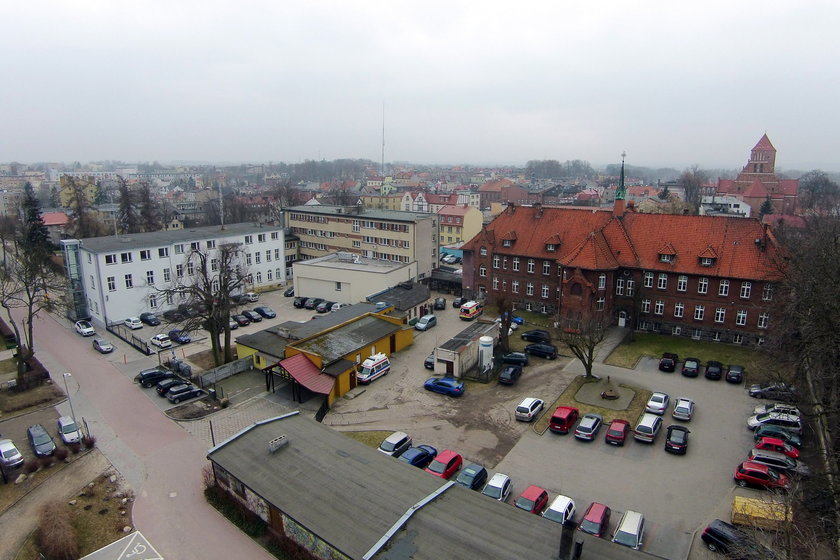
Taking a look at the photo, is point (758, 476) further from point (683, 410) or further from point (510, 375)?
point (510, 375)

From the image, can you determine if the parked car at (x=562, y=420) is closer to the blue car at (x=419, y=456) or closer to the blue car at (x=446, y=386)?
the blue car at (x=446, y=386)

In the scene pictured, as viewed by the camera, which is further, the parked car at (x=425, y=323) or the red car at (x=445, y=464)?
the parked car at (x=425, y=323)

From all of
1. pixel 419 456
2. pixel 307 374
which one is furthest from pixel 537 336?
pixel 419 456

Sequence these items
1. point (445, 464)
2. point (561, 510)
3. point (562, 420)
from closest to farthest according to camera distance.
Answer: point (561, 510) → point (445, 464) → point (562, 420)

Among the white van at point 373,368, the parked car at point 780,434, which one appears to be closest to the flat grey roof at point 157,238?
the white van at point 373,368

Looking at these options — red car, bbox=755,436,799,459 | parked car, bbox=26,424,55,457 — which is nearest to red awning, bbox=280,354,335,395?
parked car, bbox=26,424,55,457

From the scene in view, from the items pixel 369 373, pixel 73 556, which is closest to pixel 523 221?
pixel 369 373
